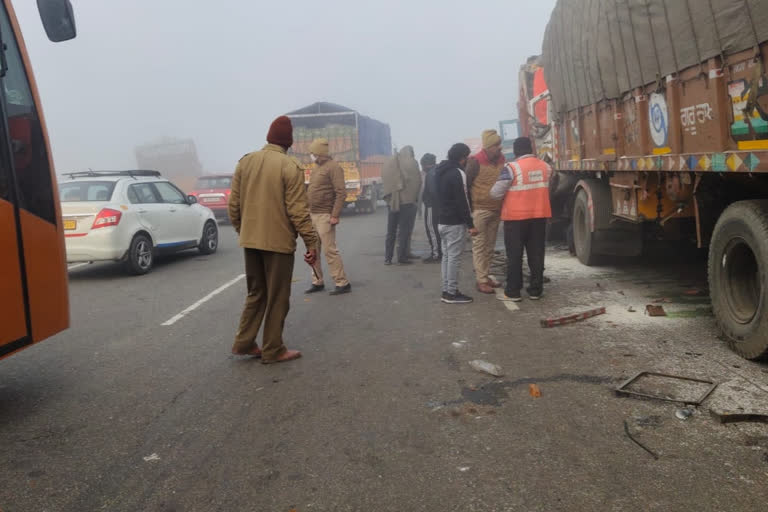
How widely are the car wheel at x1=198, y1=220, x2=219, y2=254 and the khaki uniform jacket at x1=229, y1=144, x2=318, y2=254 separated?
26.5ft

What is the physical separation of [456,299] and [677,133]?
2915mm

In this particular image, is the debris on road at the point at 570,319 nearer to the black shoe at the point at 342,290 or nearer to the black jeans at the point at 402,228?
the black shoe at the point at 342,290

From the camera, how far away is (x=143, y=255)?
10867mm

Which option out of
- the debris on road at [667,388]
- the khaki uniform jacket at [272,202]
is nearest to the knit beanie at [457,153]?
the khaki uniform jacket at [272,202]

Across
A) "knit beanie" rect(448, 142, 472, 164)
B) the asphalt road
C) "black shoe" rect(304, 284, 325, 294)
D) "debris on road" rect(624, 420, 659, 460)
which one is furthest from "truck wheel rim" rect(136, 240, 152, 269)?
"debris on road" rect(624, 420, 659, 460)

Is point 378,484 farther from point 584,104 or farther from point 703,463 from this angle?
point 584,104

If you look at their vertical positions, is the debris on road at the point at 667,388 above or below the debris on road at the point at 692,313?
below

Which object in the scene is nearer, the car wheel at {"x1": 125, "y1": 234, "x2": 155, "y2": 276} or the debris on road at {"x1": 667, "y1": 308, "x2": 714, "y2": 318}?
the debris on road at {"x1": 667, "y1": 308, "x2": 714, "y2": 318}

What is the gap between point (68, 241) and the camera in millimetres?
10102

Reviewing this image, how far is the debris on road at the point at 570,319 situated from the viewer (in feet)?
19.9

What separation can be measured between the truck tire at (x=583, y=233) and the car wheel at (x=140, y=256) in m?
6.89

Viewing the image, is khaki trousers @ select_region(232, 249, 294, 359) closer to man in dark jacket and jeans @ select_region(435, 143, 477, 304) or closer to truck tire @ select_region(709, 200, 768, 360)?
man in dark jacket and jeans @ select_region(435, 143, 477, 304)

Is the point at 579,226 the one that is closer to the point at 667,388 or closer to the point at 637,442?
the point at 667,388

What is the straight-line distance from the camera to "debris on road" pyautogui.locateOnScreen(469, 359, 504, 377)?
15.7ft
